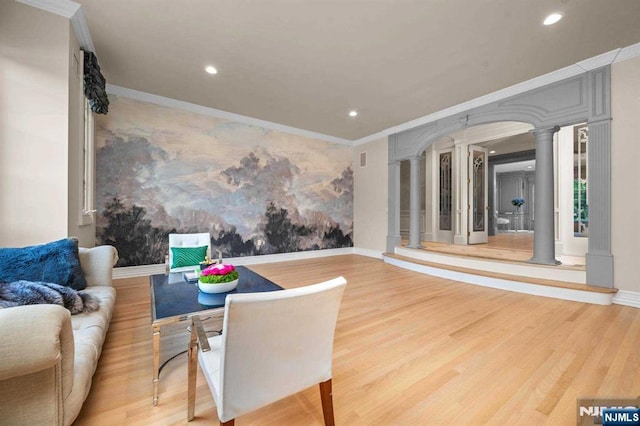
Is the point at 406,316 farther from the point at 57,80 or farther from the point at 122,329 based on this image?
the point at 57,80

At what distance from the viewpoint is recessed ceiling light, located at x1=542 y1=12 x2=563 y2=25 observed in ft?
8.40

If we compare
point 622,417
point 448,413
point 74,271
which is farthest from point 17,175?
point 622,417

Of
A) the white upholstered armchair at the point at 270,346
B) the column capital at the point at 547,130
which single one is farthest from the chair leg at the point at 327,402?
the column capital at the point at 547,130

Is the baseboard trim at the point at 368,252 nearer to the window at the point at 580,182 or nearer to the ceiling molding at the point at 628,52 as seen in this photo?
the window at the point at 580,182

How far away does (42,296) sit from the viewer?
1679mm

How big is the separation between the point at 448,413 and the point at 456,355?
0.70 m

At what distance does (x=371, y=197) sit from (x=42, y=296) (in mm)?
6066

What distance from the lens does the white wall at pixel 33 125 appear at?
2.31 m

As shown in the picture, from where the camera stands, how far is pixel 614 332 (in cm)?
242

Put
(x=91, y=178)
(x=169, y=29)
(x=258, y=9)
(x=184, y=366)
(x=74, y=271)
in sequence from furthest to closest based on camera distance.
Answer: (x=91, y=178)
(x=169, y=29)
(x=258, y=9)
(x=74, y=271)
(x=184, y=366)

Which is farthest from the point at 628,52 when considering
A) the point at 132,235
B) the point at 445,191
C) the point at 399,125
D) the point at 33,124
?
the point at 132,235

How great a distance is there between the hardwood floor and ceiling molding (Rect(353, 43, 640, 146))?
10.1 ft

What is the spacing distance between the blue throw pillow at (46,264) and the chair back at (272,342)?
1.96 metres

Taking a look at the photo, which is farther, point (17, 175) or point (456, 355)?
point (17, 175)
